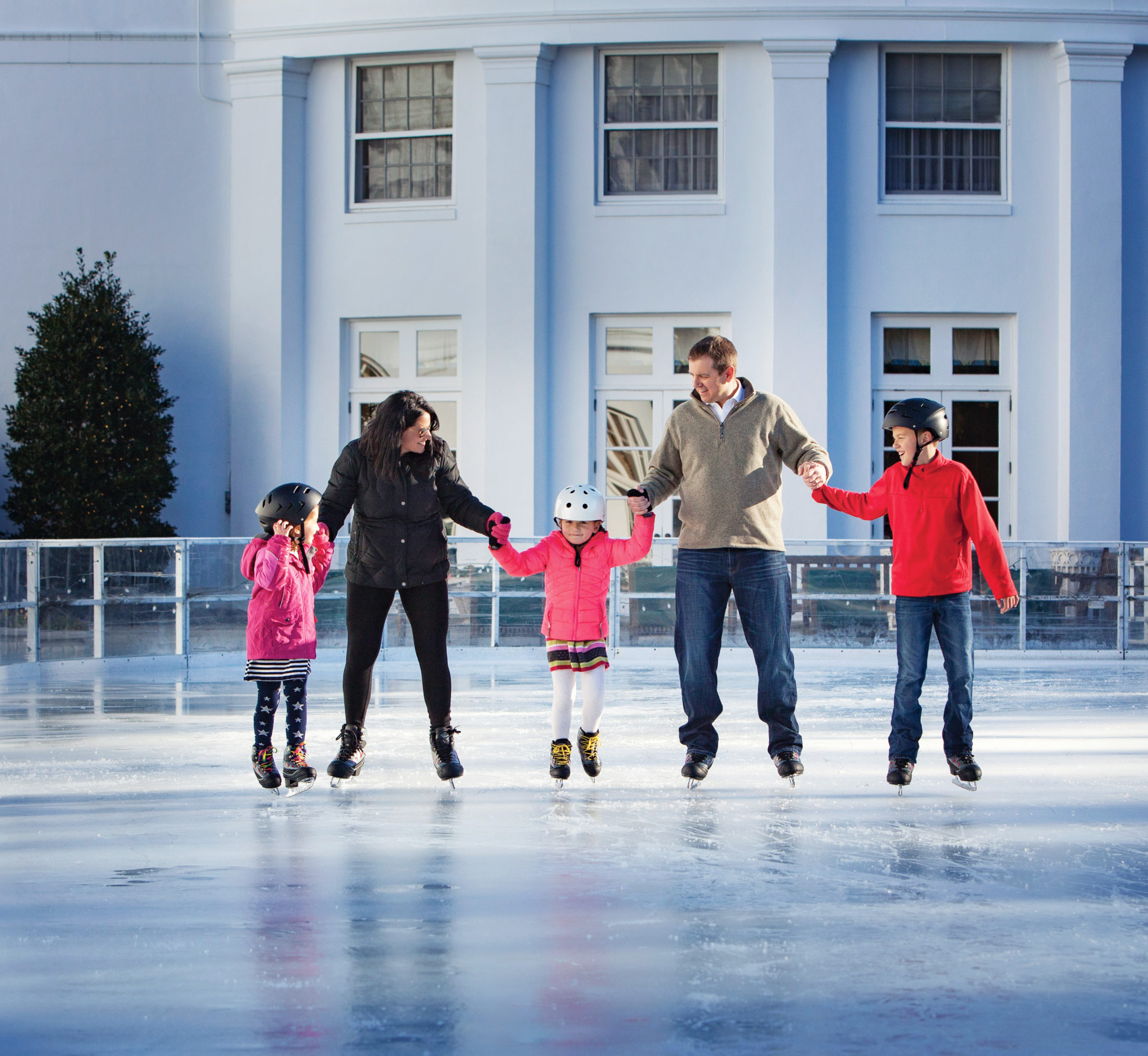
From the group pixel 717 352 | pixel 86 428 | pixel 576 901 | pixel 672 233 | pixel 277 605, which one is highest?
pixel 672 233

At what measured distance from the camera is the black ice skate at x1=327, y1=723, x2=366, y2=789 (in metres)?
5.22

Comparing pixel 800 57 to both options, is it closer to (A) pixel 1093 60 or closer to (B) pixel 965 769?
(A) pixel 1093 60

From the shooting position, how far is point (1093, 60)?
1346 centimetres

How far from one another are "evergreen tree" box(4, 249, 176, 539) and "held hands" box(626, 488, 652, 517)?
8943 millimetres

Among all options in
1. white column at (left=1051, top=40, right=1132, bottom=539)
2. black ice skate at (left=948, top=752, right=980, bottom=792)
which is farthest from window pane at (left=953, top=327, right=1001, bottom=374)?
black ice skate at (left=948, top=752, right=980, bottom=792)

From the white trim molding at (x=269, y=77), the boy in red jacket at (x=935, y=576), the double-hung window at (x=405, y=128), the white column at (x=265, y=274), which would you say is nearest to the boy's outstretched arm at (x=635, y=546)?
the boy in red jacket at (x=935, y=576)

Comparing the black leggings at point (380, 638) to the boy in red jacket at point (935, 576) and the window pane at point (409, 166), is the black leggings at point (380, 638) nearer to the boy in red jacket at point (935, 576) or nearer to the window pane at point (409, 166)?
the boy in red jacket at point (935, 576)

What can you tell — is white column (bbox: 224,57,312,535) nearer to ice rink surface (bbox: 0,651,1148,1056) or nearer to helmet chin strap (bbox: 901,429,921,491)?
ice rink surface (bbox: 0,651,1148,1056)

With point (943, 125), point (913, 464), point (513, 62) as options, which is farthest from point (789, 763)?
point (943, 125)

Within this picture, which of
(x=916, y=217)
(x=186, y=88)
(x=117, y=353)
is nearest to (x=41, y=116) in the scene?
(x=186, y=88)

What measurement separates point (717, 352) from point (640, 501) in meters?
0.65

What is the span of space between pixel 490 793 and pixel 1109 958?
2.61 meters

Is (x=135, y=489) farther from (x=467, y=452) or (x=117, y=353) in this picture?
(x=467, y=452)

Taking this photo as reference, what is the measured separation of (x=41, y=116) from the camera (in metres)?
14.5
